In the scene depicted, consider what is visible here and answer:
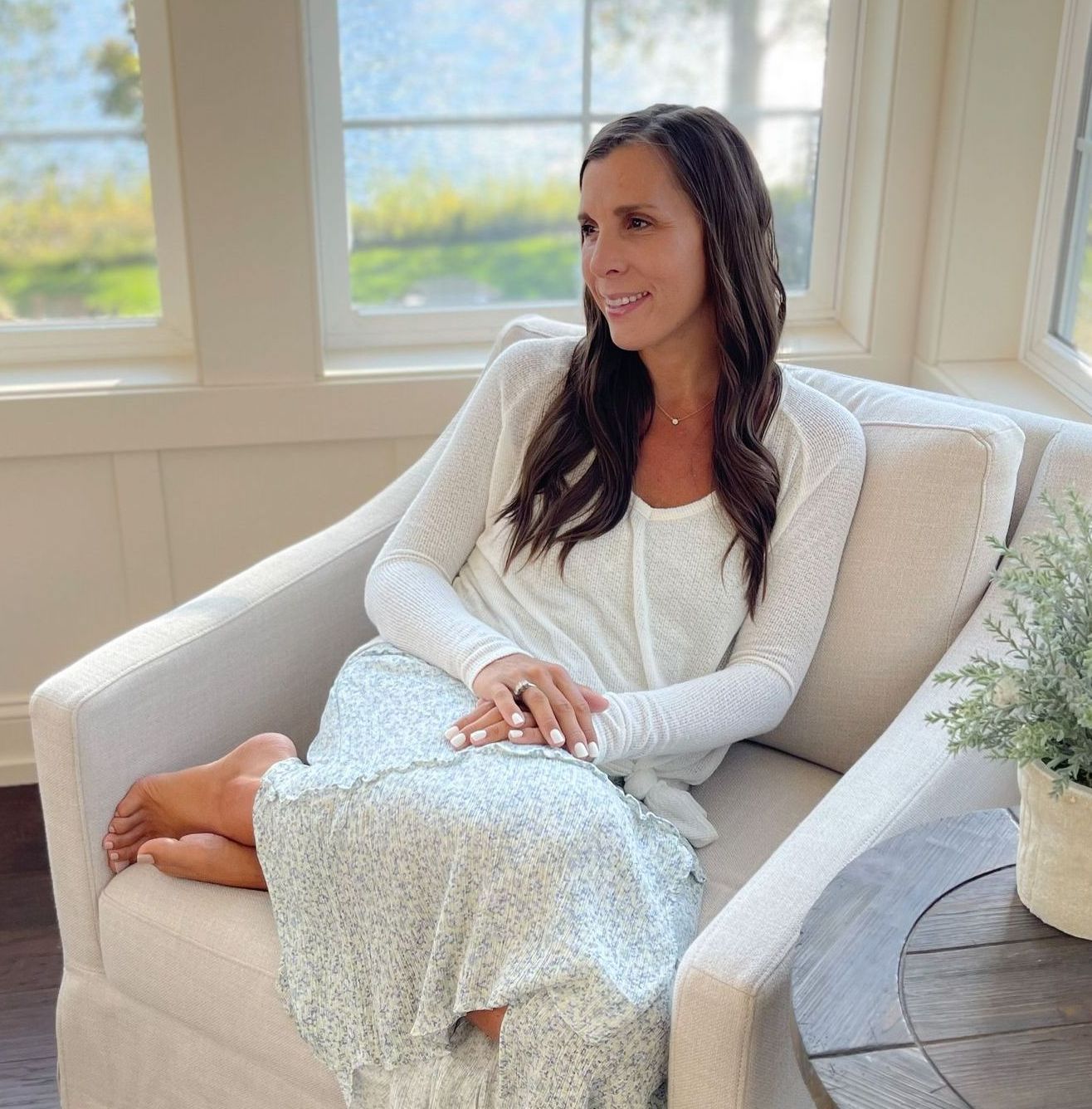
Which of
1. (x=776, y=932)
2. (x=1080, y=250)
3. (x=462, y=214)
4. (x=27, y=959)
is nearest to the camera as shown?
(x=776, y=932)

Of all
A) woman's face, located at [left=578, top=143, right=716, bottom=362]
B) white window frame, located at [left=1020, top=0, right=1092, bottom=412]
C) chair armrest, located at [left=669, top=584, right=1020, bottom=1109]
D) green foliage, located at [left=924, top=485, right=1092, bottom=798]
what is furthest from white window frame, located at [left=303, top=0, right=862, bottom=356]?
green foliage, located at [left=924, top=485, right=1092, bottom=798]

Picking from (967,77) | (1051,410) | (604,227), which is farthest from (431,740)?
(967,77)

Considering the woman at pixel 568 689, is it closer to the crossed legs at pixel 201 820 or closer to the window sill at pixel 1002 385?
the crossed legs at pixel 201 820

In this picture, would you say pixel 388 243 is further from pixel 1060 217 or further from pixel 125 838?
pixel 125 838

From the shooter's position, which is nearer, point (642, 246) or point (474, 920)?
point (474, 920)

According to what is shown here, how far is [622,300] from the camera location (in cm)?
162

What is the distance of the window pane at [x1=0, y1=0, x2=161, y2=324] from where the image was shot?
2.29 metres

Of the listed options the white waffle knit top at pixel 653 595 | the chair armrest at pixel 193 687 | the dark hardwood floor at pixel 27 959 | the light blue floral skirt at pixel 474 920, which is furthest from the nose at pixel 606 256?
the dark hardwood floor at pixel 27 959

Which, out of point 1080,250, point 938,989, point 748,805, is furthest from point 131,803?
point 1080,250

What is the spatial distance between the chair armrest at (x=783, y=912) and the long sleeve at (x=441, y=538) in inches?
19.5

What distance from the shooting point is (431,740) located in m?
1.43

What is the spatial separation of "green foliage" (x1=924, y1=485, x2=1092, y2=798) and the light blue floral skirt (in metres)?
0.37

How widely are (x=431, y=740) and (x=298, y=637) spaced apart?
41 centimetres

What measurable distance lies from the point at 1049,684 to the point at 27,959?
1.66m
